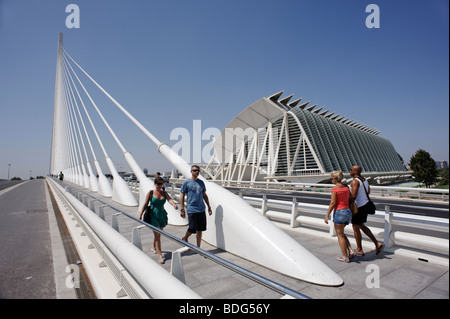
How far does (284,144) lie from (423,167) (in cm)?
2472

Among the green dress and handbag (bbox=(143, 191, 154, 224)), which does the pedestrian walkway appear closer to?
handbag (bbox=(143, 191, 154, 224))

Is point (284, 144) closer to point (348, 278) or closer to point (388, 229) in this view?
point (388, 229)

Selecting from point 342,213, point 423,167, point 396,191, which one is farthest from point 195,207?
point 423,167

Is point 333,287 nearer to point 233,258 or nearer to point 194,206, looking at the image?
point 233,258

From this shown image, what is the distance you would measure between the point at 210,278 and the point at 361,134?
2600 inches

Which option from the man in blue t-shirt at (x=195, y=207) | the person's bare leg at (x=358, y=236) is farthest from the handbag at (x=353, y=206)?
the man in blue t-shirt at (x=195, y=207)

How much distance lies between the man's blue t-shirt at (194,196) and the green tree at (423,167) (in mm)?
51071

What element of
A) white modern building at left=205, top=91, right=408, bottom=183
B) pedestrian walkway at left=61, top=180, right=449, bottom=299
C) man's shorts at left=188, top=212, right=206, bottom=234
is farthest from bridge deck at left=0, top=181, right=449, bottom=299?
white modern building at left=205, top=91, right=408, bottom=183

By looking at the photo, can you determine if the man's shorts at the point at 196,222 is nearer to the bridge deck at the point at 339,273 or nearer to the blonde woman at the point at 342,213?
the bridge deck at the point at 339,273

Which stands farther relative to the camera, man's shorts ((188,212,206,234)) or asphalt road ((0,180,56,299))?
man's shorts ((188,212,206,234))

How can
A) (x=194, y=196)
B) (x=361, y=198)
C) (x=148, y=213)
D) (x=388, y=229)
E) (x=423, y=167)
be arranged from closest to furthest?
(x=361, y=198) → (x=388, y=229) → (x=194, y=196) → (x=148, y=213) → (x=423, y=167)

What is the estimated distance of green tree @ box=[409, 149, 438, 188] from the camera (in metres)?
43.3

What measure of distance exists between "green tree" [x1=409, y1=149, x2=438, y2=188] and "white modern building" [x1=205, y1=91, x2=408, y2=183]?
6.66m

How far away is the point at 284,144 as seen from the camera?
41938mm
